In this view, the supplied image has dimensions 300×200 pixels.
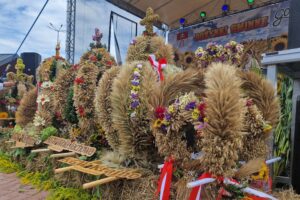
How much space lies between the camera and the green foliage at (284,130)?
254 cm

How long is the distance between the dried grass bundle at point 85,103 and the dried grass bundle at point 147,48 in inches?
24.4

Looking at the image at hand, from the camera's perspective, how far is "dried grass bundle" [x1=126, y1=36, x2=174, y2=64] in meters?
3.29

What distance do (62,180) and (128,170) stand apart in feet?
3.81

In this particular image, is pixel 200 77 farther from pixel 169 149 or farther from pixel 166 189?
pixel 166 189

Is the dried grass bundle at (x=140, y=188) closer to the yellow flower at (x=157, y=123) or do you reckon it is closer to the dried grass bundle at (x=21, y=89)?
the yellow flower at (x=157, y=123)

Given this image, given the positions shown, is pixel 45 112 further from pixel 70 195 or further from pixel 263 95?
pixel 263 95

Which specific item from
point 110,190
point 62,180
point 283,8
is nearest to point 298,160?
point 110,190

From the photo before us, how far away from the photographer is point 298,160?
7.89 ft

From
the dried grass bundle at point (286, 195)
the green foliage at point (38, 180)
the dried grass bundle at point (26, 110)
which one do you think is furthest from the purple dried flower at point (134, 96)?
the dried grass bundle at point (26, 110)

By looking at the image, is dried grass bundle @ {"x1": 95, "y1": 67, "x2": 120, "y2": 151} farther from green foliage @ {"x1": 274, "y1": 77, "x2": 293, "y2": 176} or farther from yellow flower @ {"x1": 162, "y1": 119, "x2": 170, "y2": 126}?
green foliage @ {"x1": 274, "y1": 77, "x2": 293, "y2": 176}

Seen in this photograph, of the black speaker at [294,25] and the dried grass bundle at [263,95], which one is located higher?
the black speaker at [294,25]

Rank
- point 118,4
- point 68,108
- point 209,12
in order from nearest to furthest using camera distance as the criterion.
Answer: point 68,108 < point 118,4 < point 209,12

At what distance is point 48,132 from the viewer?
13.1 ft

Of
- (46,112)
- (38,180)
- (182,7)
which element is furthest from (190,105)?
(182,7)
